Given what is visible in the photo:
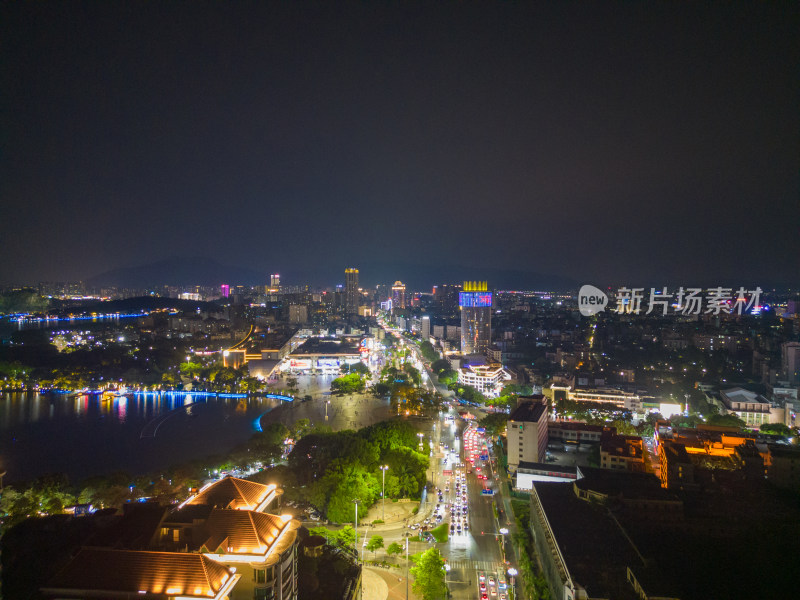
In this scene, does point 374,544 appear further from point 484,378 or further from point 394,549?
point 484,378

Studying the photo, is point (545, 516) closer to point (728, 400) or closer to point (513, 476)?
point (513, 476)

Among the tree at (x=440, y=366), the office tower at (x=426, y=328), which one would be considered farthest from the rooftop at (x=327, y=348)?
the office tower at (x=426, y=328)

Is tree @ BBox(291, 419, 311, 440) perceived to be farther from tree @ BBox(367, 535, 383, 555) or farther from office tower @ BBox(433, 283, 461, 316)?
office tower @ BBox(433, 283, 461, 316)

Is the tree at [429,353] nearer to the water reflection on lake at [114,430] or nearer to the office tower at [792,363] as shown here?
the water reflection on lake at [114,430]

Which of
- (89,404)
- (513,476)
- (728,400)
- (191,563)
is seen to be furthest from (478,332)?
(191,563)

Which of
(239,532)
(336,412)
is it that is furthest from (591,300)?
(239,532)

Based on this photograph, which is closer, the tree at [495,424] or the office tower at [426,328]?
the tree at [495,424]
